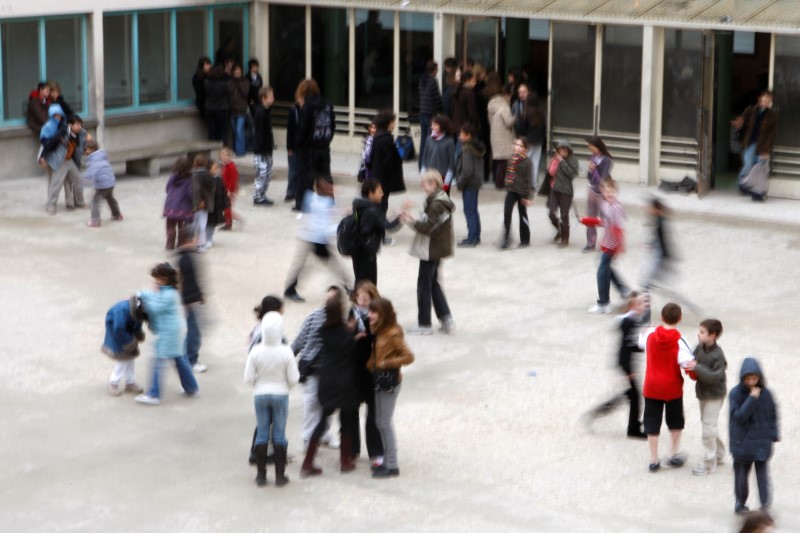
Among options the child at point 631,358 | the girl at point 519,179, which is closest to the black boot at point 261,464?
the child at point 631,358

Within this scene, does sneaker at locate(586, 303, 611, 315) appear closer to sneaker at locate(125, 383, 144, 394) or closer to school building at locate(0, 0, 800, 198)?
sneaker at locate(125, 383, 144, 394)

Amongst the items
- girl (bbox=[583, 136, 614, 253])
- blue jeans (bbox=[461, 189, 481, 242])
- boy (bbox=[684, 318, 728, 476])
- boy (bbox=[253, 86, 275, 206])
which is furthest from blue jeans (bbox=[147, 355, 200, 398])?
boy (bbox=[253, 86, 275, 206])

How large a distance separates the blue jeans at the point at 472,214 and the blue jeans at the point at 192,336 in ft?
18.5

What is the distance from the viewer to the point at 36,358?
13734 mm

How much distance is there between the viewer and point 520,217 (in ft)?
59.8

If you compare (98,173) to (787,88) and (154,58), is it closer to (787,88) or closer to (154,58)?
(154,58)

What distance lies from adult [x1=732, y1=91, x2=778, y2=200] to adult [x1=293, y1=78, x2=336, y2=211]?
5.96m

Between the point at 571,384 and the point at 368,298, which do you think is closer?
the point at 368,298

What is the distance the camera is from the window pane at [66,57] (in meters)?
23.0

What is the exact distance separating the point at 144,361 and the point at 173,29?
478 inches

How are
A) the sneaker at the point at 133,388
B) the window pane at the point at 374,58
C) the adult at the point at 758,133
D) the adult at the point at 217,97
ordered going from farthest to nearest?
the window pane at the point at 374,58, the adult at the point at 217,97, the adult at the point at 758,133, the sneaker at the point at 133,388

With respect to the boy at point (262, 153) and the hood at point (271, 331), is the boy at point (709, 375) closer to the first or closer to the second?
the hood at point (271, 331)

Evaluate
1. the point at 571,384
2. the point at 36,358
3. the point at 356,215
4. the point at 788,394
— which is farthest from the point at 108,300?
the point at 788,394

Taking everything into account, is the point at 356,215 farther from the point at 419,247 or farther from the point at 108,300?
the point at 108,300
